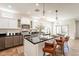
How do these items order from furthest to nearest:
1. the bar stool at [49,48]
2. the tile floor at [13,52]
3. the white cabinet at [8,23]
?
the white cabinet at [8,23] → the bar stool at [49,48] → the tile floor at [13,52]

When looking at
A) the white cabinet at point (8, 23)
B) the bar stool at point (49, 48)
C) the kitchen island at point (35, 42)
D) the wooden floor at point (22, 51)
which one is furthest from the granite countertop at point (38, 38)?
the white cabinet at point (8, 23)

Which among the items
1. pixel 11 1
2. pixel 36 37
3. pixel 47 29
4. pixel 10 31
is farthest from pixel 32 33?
pixel 11 1

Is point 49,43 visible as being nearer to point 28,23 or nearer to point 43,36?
point 43,36

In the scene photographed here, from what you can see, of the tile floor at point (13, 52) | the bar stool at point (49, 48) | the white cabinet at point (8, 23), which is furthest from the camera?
the white cabinet at point (8, 23)

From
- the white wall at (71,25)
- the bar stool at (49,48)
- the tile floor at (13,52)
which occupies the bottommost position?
the tile floor at (13,52)

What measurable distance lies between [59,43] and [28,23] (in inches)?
41.8

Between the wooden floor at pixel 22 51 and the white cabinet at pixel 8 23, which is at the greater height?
the white cabinet at pixel 8 23

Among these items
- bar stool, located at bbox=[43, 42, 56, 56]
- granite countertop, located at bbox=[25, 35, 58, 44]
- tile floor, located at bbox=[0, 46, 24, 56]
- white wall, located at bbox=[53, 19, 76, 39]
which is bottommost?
tile floor, located at bbox=[0, 46, 24, 56]

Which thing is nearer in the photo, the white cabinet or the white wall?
the white wall

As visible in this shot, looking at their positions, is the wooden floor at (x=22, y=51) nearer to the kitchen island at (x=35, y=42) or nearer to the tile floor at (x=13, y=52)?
the tile floor at (x=13, y=52)

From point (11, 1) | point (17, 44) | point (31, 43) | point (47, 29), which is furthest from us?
point (17, 44)

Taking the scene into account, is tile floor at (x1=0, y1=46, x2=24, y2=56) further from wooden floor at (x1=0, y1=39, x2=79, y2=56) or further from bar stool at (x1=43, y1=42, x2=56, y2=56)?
bar stool at (x1=43, y1=42, x2=56, y2=56)

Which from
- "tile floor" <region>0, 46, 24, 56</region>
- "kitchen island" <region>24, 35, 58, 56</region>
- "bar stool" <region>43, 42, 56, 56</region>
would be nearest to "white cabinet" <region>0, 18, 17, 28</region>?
"kitchen island" <region>24, 35, 58, 56</region>

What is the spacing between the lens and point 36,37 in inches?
121
